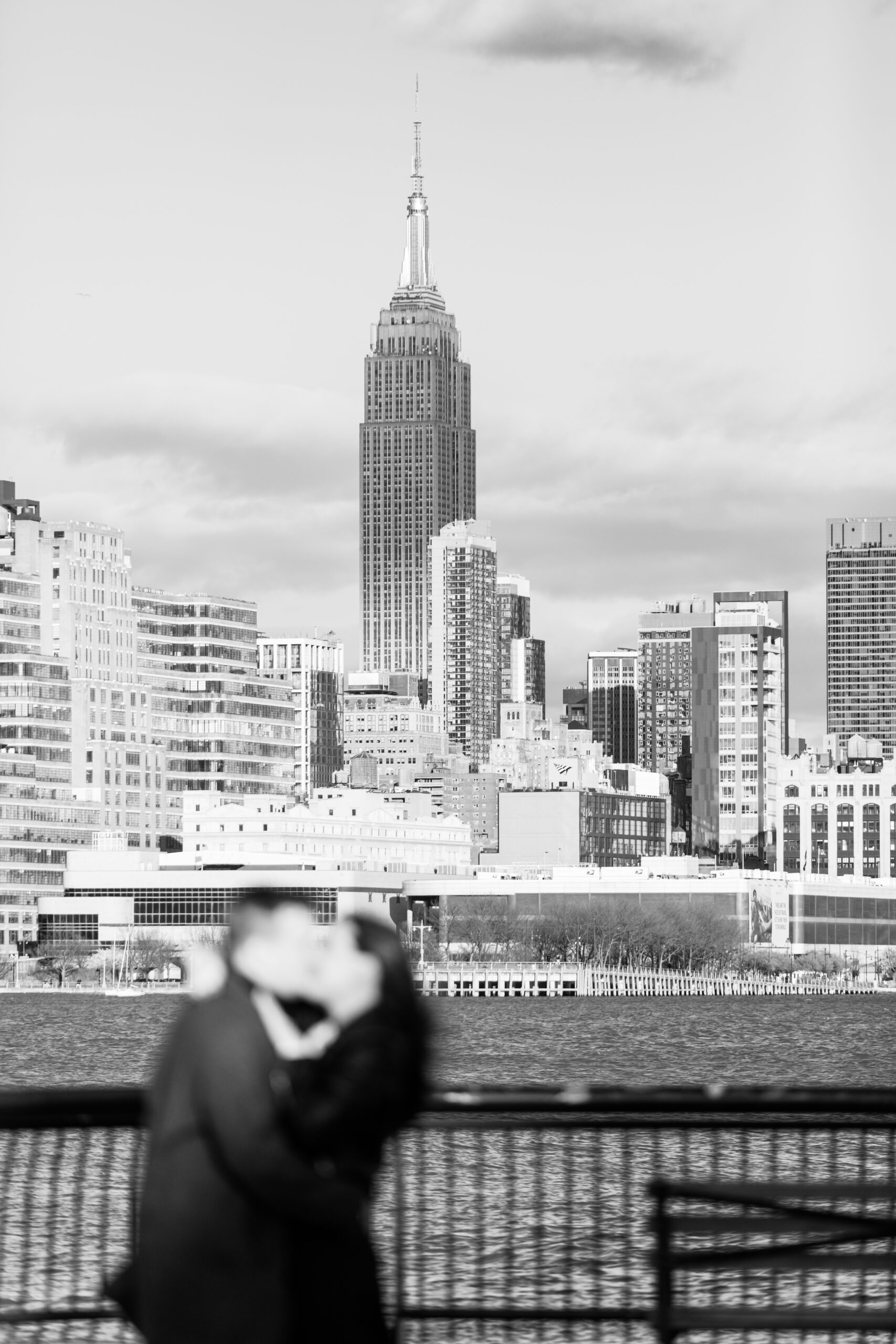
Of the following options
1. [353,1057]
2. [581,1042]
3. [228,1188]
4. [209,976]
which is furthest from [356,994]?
[581,1042]

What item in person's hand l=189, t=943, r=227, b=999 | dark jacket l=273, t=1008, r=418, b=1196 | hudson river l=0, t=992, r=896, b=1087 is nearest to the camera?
dark jacket l=273, t=1008, r=418, b=1196

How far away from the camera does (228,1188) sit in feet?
24.9

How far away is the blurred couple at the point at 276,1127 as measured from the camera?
746cm

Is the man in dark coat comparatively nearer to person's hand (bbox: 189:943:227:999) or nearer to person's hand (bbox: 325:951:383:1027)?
person's hand (bbox: 189:943:227:999)

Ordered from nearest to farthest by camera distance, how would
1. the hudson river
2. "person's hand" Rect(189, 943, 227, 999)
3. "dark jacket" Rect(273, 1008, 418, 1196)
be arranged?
"dark jacket" Rect(273, 1008, 418, 1196) → "person's hand" Rect(189, 943, 227, 999) → the hudson river

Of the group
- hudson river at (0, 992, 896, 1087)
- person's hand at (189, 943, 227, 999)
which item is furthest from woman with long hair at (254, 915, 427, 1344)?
hudson river at (0, 992, 896, 1087)

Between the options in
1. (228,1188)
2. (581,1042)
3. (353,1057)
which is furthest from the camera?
(581,1042)

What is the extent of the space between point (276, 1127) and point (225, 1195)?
1.05 feet

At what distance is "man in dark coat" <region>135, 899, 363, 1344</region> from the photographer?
746 centimetres

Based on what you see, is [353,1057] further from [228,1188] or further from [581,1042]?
[581,1042]

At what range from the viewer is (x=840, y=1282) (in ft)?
109

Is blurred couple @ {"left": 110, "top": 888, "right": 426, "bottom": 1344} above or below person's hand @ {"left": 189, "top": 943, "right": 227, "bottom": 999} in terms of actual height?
below

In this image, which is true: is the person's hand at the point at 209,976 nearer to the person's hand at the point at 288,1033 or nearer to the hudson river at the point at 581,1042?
the person's hand at the point at 288,1033

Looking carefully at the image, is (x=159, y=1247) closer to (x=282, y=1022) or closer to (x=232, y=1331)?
(x=232, y=1331)
